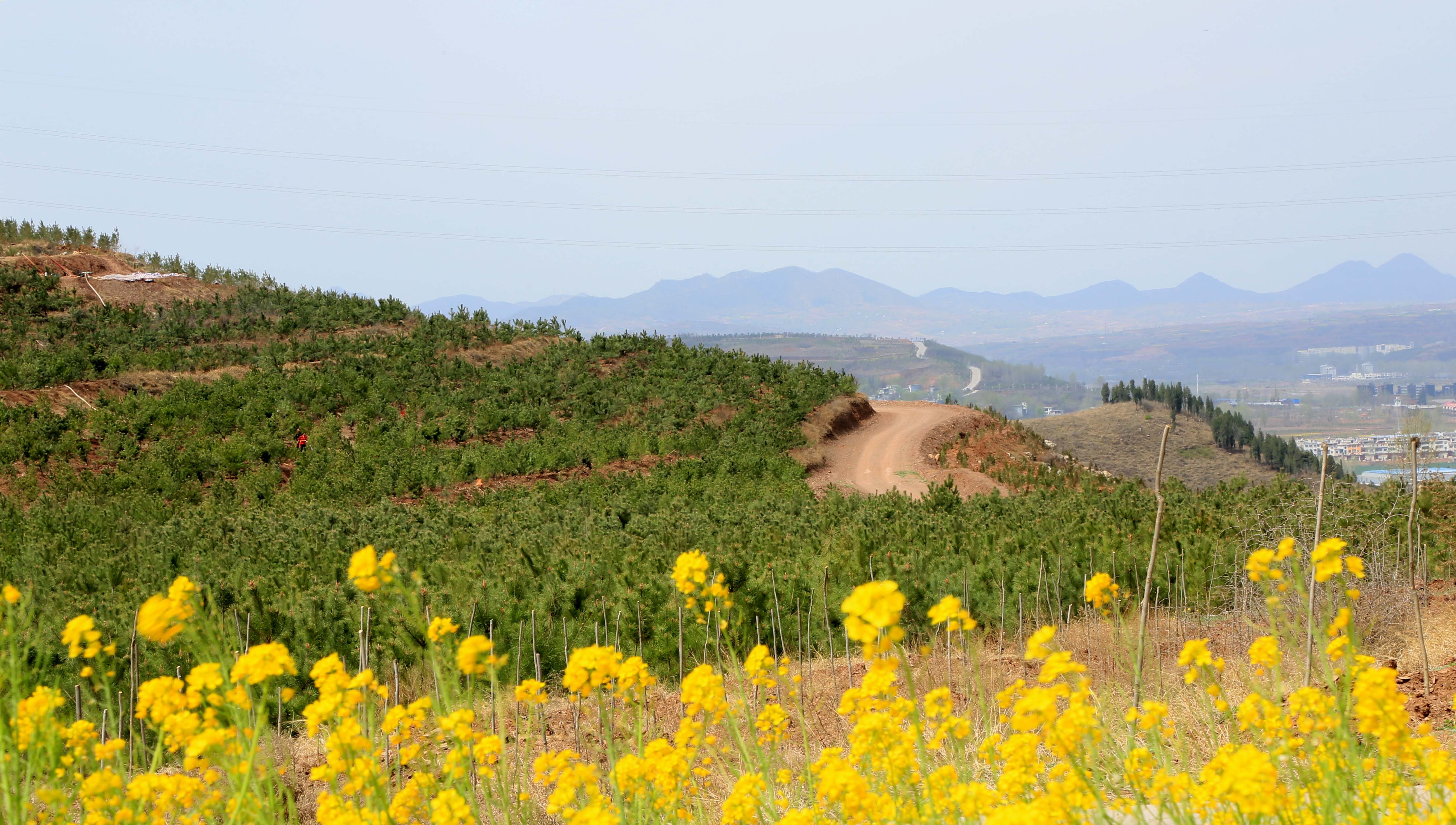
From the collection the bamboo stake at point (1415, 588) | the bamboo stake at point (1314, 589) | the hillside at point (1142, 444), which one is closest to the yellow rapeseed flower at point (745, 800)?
the bamboo stake at point (1314, 589)

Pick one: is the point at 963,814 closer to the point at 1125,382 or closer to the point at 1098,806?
the point at 1098,806

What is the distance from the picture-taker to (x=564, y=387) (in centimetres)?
2500

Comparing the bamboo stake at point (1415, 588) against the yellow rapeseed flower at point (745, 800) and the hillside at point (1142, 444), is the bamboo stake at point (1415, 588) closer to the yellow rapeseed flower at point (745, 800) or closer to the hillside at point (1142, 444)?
the yellow rapeseed flower at point (745, 800)

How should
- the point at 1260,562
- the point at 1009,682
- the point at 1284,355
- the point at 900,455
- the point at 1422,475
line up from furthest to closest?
the point at 1284,355 → the point at 900,455 → the point at 1422,475 → the point at 1009,682 → the point at 1260,562

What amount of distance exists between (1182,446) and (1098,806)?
34.1m

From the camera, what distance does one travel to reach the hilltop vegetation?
8.68 meters

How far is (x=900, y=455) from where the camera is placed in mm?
22203

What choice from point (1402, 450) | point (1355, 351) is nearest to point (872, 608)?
point (1402, 450)

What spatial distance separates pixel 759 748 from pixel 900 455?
19.6 meters

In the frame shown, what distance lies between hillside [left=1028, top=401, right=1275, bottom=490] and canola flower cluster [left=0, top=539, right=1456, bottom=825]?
23.6 metres

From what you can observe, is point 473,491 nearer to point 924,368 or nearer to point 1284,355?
point 924,368

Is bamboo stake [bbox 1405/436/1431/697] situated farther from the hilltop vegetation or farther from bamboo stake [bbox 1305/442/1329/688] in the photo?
the hilltop vegetation

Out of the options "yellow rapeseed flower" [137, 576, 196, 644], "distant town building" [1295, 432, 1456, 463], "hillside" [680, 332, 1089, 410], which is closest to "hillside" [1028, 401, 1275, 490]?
"distant town building" [1295, 432, 1456, 463]

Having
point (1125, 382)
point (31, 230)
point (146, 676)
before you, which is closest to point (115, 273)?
point (31, 230)
